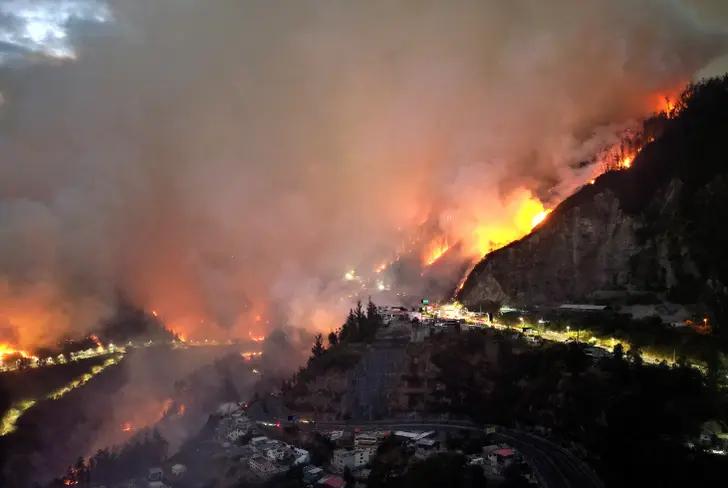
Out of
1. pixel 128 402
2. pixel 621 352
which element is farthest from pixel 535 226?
pixel 128 402

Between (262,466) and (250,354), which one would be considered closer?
(262,466)

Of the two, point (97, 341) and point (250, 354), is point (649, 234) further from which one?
point (97, 341)

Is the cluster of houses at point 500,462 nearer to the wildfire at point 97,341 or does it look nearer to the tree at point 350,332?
the tree at point 350,332

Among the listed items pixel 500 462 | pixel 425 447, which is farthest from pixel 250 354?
pixel 500 462

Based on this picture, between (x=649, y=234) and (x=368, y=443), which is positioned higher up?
Answer: (x=649, y=234)

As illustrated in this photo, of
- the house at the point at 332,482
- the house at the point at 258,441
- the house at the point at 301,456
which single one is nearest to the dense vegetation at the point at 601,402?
Answer: the house at the point at 301,456

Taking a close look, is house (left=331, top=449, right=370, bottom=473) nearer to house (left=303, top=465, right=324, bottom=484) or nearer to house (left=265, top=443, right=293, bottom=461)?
house (left=303, top=465, right=324, bottom=484)

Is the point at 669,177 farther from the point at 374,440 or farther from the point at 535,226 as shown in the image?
the point at 374,440
